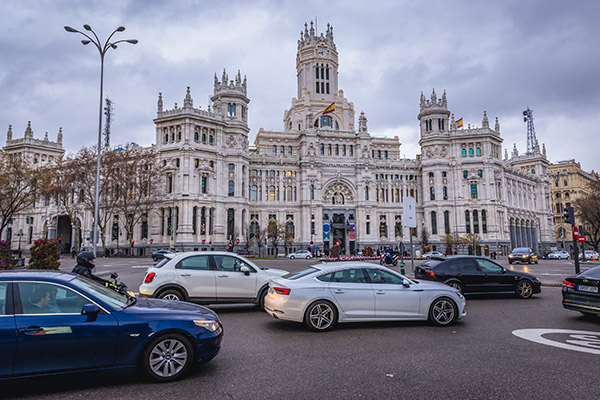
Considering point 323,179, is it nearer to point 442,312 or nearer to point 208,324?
point 442,312

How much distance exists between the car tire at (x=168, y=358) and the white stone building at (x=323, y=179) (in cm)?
5210

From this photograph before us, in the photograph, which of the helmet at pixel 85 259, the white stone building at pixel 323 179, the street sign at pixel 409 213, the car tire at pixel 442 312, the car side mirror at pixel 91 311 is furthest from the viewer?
the white stone building at pixel 323 179

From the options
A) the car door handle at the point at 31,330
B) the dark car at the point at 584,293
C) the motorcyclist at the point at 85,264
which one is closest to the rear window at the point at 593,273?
the dark car at the point at 584,293

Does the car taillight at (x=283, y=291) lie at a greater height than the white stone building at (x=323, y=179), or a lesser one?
lesser

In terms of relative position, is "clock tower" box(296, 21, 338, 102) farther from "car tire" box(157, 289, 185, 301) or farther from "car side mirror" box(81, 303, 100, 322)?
"car side mirror" box(81, 303, 100, 322)

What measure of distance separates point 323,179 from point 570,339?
61.8 metres

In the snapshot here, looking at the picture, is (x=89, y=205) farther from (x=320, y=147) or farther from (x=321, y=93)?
(x=321, y=93)

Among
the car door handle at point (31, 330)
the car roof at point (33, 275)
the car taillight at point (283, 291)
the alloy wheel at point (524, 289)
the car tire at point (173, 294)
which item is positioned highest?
the car roof at point (33, 275)

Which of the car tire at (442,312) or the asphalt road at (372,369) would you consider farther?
the car tire at (442,312)

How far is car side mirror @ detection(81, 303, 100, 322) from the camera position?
5074mm

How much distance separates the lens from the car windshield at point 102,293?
5.49 m

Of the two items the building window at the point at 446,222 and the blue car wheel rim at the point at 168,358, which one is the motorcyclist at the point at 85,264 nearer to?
the blue car wheel rim at the point at 168,358

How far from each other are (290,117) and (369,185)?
24.8 meters

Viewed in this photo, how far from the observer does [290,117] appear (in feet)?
274
